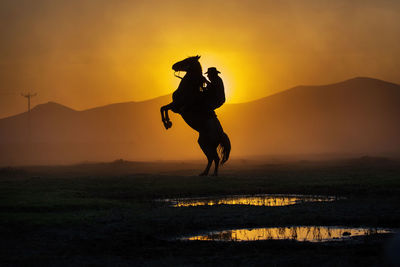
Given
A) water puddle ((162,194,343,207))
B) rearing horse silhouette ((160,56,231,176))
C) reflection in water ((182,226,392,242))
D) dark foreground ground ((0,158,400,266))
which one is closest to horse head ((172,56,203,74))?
rearing horse silhouette ((160,56,231,176))

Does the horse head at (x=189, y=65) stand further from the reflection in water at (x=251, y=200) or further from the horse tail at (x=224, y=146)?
the reflection in water at (x=251, y=200)

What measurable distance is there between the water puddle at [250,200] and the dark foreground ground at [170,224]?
1.14 meters

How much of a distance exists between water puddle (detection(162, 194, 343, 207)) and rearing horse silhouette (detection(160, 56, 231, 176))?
147 inches

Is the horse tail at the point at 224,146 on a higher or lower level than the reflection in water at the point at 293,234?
higher

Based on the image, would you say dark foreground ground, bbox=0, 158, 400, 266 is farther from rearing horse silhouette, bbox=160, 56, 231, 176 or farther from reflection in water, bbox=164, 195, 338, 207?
rearing horse silhouette, bbox=160, 56, 231, 176

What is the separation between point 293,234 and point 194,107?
14.7m

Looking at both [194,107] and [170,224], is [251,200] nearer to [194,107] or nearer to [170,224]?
[194,107]

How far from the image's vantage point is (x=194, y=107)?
31.0m

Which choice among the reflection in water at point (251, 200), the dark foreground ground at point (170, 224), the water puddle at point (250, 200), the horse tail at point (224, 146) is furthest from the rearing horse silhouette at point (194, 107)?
the reflection in water at point (251, 200)

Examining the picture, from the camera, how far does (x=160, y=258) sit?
1398 centimetres

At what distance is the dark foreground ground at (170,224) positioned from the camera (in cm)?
1380

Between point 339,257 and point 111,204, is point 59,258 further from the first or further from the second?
point 111,204

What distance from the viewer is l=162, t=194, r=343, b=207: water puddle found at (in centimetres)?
2580

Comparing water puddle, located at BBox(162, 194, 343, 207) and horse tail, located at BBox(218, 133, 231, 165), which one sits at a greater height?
horse tail, located at BBox(218, 133, 231, 165)
